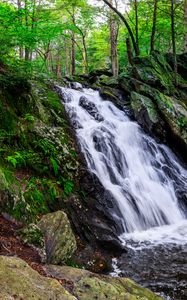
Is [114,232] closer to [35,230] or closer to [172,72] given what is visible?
[35,230]

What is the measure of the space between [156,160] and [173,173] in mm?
744

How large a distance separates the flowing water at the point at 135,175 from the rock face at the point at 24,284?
252 cm

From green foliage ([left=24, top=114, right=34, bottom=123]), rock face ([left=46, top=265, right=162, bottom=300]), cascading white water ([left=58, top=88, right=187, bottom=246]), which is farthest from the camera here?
cascading white water ([left=58, top=88, right=187, bottom=246])

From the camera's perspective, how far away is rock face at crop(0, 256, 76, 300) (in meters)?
3.01

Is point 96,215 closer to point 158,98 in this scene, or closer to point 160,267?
point 160,267

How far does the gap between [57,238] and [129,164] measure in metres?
5.38

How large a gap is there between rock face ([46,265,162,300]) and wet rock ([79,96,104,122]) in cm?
790

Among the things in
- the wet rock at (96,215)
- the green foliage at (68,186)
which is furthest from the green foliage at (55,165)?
the wet rock at (96,215)

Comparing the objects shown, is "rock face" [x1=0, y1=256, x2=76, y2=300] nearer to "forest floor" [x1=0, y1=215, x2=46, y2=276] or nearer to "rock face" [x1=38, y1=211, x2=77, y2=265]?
"forest floor" [x1=0, y1=215, x2=46, y2=276]

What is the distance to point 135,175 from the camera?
9688 mm

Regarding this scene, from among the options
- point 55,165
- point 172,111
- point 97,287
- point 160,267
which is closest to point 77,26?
point 172,111

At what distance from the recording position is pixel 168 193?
9633mm

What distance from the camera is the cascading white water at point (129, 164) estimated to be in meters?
8.38

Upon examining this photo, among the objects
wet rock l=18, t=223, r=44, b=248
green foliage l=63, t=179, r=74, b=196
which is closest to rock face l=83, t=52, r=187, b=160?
green foliage l=63, t=179, r=74, b=196
